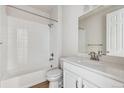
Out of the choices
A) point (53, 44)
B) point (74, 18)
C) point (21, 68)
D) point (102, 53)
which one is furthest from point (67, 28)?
point (21, 68)

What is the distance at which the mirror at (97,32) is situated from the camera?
1271mm

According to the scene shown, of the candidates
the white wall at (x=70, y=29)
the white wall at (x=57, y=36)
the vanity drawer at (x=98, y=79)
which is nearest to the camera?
the vanity drawer at (x=98, y=79)

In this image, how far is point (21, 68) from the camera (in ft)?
6.70

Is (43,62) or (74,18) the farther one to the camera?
(43,62)

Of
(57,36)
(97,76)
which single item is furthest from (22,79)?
(97,76)

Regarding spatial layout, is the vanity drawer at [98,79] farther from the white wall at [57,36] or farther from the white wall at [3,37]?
the white wall at [3,37]

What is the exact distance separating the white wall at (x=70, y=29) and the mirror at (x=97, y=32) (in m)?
0.13

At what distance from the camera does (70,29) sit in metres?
2.17

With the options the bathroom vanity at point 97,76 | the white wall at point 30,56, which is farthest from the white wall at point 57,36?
the bathroom vanity at point 97,76

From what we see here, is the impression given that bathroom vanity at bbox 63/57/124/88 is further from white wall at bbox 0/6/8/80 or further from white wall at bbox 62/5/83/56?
white wall at bbox 0/6/8/80

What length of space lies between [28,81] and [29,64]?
50 cm

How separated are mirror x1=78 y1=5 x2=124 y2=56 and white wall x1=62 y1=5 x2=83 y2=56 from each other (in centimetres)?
13

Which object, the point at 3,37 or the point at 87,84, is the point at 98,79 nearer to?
the point at 87,84

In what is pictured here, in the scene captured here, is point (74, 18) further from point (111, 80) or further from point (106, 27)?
point (111, 80)
